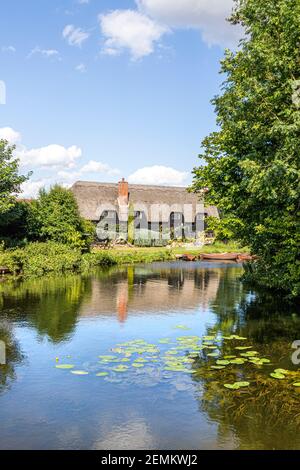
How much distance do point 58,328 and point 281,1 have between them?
14002 mm

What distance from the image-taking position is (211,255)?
46.6m

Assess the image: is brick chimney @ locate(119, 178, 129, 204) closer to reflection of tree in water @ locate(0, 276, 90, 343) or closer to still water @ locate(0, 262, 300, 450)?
reflection of tree in water @ locate(0, 276, 90, 343)

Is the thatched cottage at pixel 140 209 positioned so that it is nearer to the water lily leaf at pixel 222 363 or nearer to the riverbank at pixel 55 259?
the riverbank at pixel 55 259

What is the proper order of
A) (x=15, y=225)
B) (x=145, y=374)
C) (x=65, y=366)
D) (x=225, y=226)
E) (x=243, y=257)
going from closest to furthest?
(x=145, y=374) → (x=65, y=366) → (x=225, y=226) → (x=15, y=225) → (x=243, y=257)

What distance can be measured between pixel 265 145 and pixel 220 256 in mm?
29169

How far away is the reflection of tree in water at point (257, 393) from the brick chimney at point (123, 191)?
45.2 metres

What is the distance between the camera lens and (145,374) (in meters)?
11.4

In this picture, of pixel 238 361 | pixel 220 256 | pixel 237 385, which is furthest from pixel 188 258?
pixel 237 385

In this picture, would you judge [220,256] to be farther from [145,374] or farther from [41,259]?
[145,374]

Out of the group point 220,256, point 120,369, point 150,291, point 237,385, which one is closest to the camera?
point 237,385

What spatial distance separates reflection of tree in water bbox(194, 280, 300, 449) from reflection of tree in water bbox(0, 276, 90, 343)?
561 cm

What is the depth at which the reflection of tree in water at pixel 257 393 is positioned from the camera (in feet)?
27.6

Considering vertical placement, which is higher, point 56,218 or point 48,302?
point 56,218

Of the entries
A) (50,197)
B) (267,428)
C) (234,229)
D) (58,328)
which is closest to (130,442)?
(267,428)
